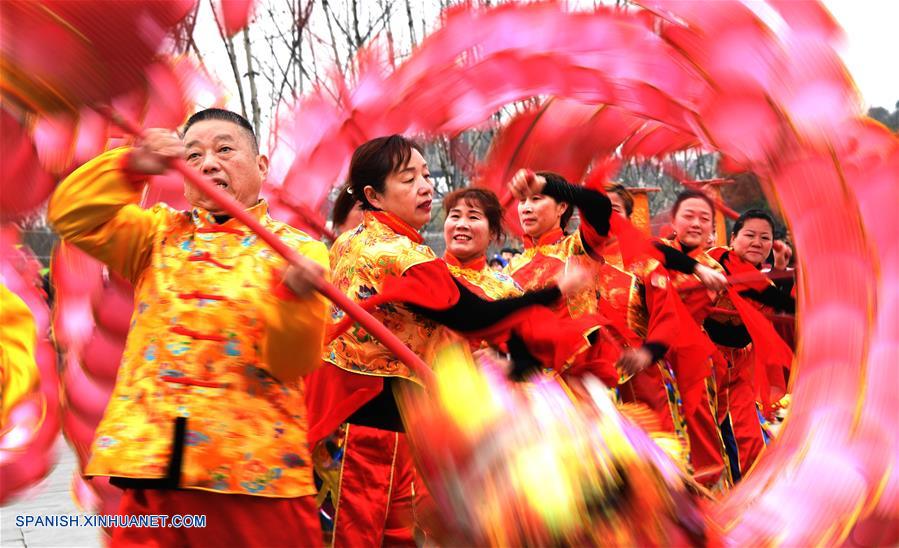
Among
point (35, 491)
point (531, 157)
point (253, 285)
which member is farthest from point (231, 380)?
point (35, 491)

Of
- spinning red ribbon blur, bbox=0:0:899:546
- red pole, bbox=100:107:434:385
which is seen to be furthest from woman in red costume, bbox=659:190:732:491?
red pole, bbox=100:107:434:385

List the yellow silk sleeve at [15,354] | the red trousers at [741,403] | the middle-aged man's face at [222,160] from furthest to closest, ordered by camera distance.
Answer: the red trousers at [741,403] → the yellow silk sleeve at [15,354] → the middle-aged man's face at [222,160]

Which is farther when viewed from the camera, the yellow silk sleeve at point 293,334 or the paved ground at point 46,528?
the paved ground at point 46,528

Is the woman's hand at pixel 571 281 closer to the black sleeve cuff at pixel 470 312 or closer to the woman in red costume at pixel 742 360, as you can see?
the black sleeve cuff at pixel 470 312

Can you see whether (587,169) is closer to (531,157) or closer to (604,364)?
(531,157)

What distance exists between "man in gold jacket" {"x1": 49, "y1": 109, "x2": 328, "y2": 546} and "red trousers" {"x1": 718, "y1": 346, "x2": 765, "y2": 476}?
3.42 metres

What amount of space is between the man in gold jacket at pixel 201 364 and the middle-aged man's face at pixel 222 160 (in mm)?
106

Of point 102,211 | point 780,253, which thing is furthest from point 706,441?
point 102,211

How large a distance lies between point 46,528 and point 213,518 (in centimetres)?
283

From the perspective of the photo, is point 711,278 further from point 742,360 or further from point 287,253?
point 287,253

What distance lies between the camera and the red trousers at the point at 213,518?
2.50 metres

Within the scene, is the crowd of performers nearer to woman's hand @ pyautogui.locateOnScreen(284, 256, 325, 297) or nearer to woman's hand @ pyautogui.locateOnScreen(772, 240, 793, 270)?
woman's hand @ pyautogui.locateOnScreen(284, 256, 325, 297)

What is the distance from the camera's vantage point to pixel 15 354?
3486 millimetres

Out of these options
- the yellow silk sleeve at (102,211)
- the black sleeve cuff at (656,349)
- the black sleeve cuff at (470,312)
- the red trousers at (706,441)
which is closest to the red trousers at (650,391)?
the red trousers at (706,441)
